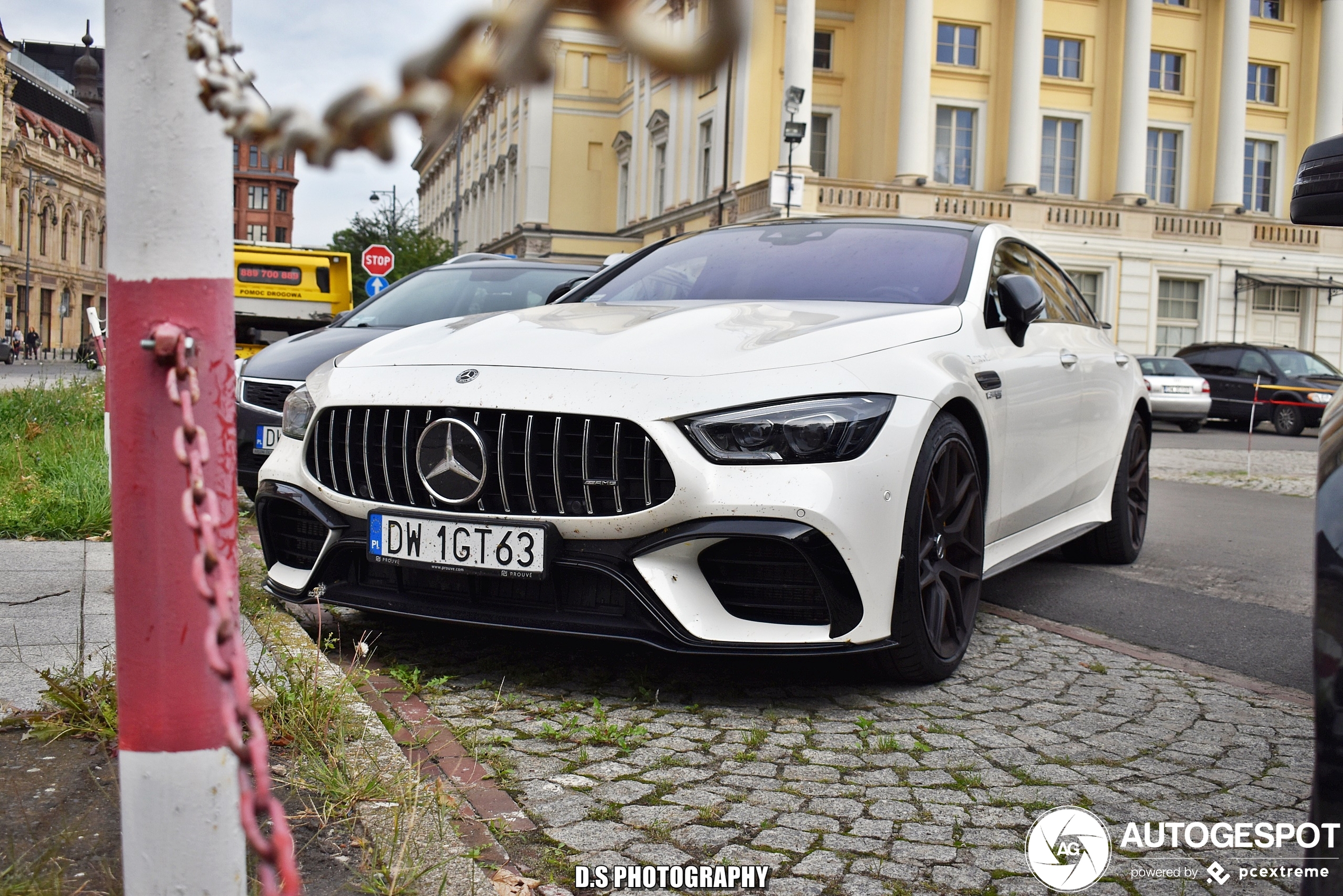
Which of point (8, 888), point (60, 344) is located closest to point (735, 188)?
point (8, 888)

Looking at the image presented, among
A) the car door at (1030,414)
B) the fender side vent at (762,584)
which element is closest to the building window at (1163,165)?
the car door at (1030,414)

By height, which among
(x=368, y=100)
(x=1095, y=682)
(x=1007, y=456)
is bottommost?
(x=1095, y=682)

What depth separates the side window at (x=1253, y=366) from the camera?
986 inches

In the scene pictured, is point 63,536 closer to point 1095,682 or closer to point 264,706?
point 264,706

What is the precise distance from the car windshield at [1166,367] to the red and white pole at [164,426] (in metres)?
24.2

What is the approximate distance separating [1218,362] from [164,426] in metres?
27.3

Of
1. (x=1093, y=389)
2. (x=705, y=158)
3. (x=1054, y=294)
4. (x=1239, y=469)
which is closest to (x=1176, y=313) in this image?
(x=705, y=158)

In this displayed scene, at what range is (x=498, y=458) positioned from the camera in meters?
3.48

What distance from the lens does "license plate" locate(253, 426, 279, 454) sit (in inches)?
269

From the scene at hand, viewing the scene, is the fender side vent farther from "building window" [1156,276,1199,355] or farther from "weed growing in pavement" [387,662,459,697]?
"building window" [1156,276,1199,355]

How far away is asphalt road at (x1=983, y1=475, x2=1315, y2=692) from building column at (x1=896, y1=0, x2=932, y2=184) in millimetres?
29869

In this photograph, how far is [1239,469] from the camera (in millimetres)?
14484

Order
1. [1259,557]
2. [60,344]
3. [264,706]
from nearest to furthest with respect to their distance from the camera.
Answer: [264,706] < [1259,557] < [60,344]

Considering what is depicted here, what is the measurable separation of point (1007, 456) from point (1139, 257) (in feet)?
119
